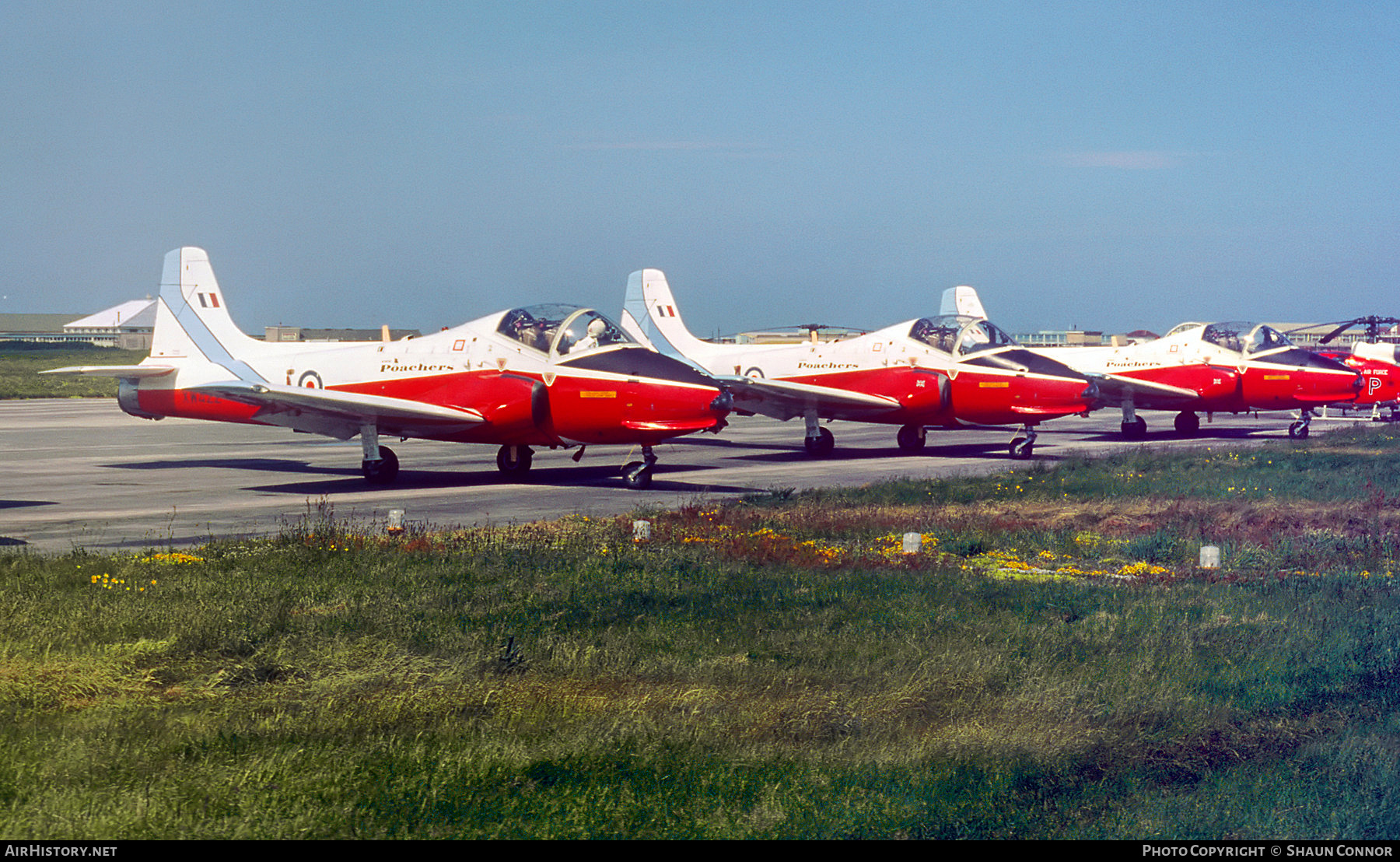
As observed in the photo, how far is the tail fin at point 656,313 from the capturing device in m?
32.9

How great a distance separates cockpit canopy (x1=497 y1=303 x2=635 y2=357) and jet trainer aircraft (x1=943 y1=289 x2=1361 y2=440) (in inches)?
630

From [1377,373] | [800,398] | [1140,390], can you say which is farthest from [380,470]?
[1377,373]

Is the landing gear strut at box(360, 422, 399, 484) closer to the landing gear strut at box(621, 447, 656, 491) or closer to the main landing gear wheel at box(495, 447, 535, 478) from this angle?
the main landing gear wheel at box(495, 447, 535, 478)

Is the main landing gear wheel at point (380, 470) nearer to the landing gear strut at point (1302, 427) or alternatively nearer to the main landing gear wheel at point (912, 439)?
the main landing gear wheel at point (912, 439)

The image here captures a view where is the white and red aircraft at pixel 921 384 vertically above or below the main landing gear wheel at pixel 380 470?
above

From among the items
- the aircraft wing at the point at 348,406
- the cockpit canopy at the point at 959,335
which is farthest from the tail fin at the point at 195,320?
the cockpit canopy at the point at 959,335

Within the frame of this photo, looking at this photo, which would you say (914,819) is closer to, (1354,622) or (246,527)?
(1354,622)

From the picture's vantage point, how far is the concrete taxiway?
1535 cm

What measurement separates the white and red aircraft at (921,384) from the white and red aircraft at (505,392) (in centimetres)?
540

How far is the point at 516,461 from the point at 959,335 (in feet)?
33.1

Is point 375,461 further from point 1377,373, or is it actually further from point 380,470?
point 1377,373

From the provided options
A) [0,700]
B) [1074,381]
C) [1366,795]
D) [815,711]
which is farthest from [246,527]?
[1074,381]

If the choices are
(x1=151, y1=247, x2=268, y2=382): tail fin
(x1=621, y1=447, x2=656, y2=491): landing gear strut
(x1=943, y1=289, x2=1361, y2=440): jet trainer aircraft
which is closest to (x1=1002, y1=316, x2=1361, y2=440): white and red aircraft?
(x1=943, y1=289, x2=1361, y2=440): jet trainer aircraft

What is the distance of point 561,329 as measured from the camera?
19734 millimetres
